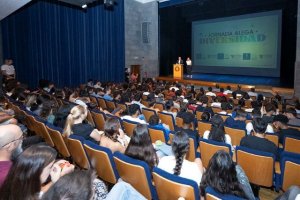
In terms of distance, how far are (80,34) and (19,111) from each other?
856cm

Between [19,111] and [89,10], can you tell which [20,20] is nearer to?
[89,10]

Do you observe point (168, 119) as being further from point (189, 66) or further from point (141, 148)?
point (189, 66)

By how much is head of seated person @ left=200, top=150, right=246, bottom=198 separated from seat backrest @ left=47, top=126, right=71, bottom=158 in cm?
220

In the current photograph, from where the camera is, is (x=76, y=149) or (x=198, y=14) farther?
(x=198, y=14)

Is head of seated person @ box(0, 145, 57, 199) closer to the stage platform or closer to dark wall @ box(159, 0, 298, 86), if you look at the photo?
the stage platform

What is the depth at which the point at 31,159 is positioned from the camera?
1.68 meters

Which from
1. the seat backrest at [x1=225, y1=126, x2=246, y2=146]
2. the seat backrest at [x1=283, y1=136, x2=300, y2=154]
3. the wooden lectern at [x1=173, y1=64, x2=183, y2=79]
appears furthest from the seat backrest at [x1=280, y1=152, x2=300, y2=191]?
the wooden lectern at [x1=173, y1=64, x2=183, y2=79]

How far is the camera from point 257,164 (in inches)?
123

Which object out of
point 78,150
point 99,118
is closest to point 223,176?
Result: point 78,150

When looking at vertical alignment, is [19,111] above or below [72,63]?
below

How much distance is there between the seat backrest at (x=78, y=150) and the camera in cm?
323

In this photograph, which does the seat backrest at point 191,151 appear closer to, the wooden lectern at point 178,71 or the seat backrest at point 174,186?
the seat backrest at point 174,186

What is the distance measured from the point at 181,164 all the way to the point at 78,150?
50.4 inches

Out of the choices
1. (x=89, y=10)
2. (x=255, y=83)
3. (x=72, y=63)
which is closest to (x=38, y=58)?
(x=72, y=63)
